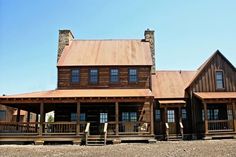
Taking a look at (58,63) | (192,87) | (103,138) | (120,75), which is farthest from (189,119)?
(58,63)

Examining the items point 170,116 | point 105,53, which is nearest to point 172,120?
point 170,116

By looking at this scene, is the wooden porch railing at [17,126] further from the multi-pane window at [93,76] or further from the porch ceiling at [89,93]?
the multi-pane window at [93,76]

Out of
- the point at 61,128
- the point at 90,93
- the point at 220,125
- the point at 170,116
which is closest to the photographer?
the point at 61,128

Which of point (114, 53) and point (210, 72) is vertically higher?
point (114, 53)

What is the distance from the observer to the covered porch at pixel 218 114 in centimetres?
2478

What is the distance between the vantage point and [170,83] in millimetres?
30531

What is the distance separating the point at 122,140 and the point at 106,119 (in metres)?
3.66

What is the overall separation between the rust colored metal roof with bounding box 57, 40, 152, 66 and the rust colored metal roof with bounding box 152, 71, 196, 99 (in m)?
3.08

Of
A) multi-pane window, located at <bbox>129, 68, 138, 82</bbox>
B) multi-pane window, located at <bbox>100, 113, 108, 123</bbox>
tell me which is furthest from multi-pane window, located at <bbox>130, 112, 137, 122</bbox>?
multi-pane window, located at <bbox>129, 68, 138, 82</bbox>

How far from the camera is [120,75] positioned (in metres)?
27.8

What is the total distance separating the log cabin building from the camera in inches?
977

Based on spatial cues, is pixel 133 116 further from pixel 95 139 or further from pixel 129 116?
pixel 95 139

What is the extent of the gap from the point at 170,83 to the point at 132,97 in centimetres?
835

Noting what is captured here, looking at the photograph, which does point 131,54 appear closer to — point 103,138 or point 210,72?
point 210,72
